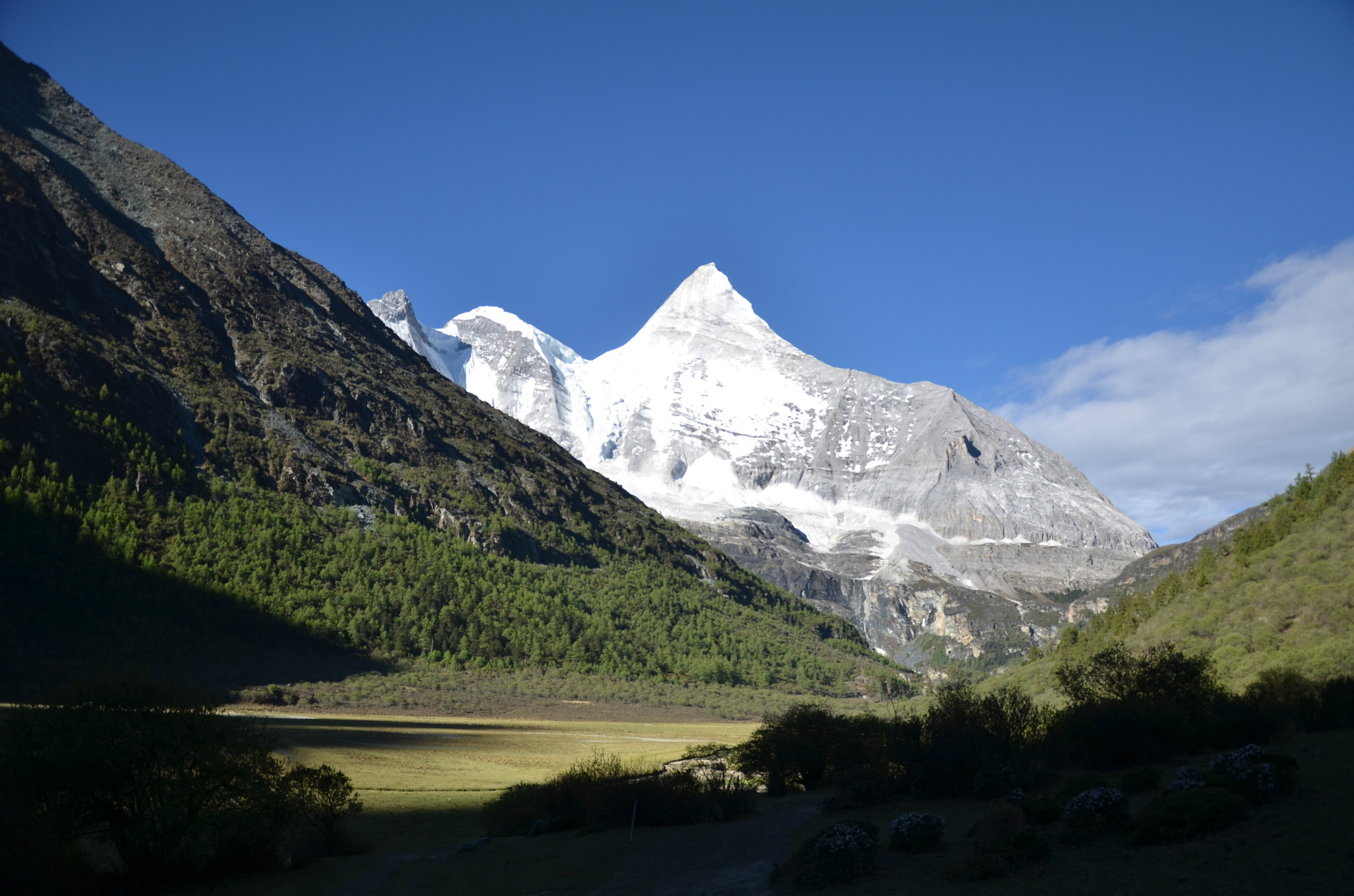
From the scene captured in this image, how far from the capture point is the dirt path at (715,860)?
690 inches

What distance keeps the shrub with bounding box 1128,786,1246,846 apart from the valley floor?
0.22 m

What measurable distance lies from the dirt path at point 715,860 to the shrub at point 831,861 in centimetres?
59

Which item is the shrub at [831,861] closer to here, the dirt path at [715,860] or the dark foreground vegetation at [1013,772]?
the dark foreground vegetation at [1013,772]

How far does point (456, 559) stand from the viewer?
4063 inches

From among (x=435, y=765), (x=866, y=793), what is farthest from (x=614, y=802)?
(x=435, y=765)

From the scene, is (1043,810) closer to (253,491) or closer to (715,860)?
(715,860)

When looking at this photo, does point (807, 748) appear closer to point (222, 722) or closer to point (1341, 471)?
point (222, 722)

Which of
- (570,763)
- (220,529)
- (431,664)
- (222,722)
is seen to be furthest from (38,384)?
(222,722)

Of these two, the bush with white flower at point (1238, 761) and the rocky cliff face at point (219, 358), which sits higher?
the rocky cliff face at point (219, 358)

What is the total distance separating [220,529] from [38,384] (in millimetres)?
20103

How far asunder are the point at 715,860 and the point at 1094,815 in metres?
8.44

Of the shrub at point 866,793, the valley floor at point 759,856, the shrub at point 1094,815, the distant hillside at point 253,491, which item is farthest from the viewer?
the distant hillside at point 253,491

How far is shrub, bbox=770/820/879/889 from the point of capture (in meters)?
16.3

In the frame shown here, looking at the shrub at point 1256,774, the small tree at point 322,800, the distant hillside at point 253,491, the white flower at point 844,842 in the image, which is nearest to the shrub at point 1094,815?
the shrub at point 1256,774
